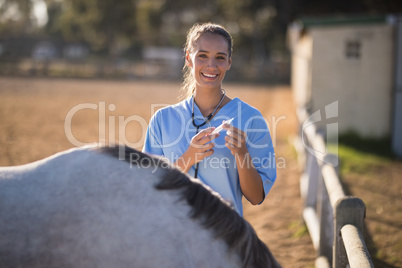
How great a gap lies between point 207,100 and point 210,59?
19 cm

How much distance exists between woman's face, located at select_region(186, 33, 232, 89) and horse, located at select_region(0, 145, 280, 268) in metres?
0.70

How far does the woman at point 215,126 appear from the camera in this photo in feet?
5.75

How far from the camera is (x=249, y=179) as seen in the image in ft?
5.55

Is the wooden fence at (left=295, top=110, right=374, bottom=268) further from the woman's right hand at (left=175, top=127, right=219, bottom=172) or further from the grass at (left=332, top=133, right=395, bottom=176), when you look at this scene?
the grass at (left=332, top=133, right=395, bottom=176)

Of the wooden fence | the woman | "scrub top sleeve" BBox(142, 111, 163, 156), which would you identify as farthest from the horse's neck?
the wooden fence

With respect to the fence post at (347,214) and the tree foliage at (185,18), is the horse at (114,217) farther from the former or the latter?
the tree foliage at (185,18)

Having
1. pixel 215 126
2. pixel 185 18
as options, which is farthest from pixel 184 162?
pixel 185 18

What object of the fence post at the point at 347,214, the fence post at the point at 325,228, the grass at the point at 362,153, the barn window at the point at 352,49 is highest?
the barn window at the point at 352,49

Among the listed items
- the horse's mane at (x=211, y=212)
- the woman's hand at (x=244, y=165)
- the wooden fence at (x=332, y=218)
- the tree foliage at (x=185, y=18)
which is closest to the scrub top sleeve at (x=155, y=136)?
the woman's hand at (x=244, y=165)

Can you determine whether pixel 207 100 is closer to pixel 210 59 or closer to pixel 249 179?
pixel 210 59

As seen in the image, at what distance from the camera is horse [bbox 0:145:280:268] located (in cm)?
106

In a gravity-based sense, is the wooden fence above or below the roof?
below

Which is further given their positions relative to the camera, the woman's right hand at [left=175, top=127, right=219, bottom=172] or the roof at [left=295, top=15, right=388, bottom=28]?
the roof at [left=295, top=15, right=388, bottom=28]

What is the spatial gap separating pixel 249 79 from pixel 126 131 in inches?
803
